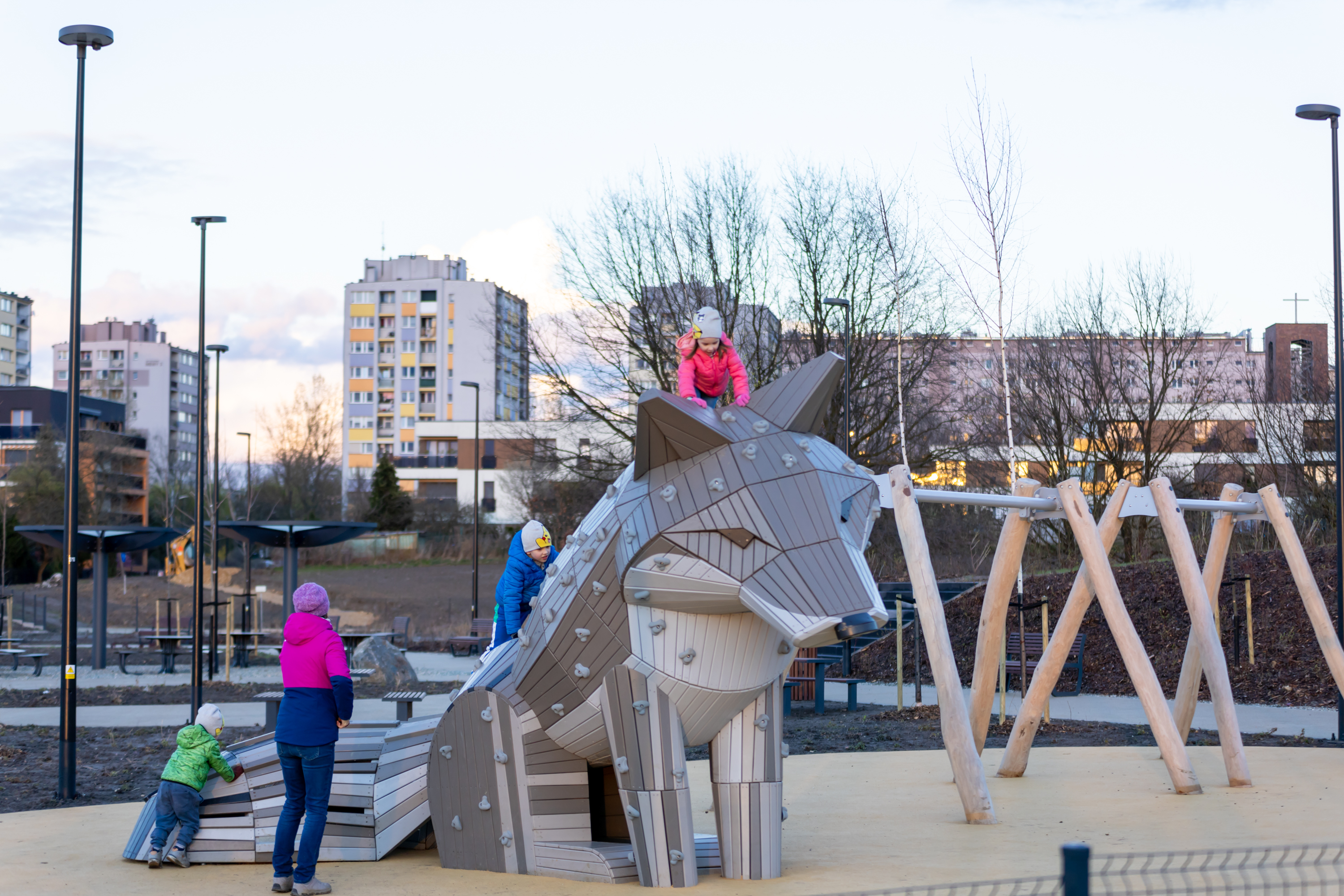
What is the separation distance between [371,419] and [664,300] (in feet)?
206

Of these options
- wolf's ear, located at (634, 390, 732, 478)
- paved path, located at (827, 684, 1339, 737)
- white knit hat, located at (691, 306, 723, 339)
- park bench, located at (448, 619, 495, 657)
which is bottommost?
park bench, located at (448, 619, 495, 657)

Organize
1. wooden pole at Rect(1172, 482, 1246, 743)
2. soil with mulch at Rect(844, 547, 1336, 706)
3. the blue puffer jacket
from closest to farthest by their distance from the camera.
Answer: the blue puffer jacket → wooden pole at Rect(1172, 482, 1246, 743) → soil with mulch at Rect(844, 547, 1336, 706)

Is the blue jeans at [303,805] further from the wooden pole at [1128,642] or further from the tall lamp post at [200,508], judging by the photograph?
the tall lamp post at [200,508]

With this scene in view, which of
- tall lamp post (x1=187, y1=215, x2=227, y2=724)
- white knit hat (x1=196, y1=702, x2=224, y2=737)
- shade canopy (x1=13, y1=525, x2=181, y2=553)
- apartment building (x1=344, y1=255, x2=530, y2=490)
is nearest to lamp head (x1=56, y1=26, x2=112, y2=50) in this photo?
tall lamp post (x1=187, y1=215, x2=227, y2=724)

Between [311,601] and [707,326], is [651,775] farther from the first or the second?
[707,326]

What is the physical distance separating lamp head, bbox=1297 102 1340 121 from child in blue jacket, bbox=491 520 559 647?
1071 centimetres

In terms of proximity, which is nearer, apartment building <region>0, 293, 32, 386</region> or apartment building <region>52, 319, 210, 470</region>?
apartment building <region>0, 293, 32, 386</region>

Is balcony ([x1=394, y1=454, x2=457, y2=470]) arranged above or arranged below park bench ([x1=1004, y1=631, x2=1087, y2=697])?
above

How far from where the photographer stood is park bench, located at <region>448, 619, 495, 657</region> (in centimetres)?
2727

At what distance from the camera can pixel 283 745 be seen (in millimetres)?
6383

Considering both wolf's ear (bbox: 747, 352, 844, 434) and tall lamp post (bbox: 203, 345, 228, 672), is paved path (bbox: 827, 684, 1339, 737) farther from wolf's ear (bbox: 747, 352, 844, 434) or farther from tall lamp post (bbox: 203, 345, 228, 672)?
tall lamp post (bbox: 203, 345, 228, 672)

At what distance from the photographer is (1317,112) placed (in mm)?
13984

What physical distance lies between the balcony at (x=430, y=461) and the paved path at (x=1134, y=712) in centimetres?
6424

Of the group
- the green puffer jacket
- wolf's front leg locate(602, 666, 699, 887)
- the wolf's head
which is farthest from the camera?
the green puffer jacket
